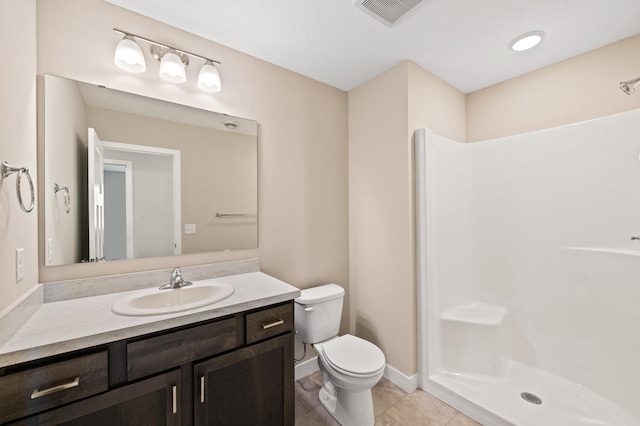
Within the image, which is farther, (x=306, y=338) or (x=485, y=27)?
(x=306, y=338)

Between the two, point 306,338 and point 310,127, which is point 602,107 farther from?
point 306,338

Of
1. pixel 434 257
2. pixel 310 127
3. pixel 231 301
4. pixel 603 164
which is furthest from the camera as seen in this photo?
pixel 310 127

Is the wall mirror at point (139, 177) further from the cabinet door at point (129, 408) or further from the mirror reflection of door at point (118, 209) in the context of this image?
the cabinet door at point (129, 408)

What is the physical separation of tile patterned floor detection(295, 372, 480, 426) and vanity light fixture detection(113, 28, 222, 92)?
2.15m

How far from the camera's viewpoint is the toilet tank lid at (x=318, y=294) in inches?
72.5

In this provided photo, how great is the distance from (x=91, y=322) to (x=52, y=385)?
0.21m

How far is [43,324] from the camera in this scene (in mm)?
1010

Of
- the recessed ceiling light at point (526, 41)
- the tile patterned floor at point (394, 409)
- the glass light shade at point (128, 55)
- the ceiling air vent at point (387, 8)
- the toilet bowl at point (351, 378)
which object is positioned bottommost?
the tile patterned floor at point (394, 409)

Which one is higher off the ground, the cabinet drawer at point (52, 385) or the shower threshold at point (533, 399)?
the cabinet drawer at point (52, 385)

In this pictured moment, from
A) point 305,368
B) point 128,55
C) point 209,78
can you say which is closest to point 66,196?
point 128,55

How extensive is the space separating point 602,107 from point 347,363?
2399 mm

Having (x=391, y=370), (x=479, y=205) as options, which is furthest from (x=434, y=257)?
(x=391, y=370)

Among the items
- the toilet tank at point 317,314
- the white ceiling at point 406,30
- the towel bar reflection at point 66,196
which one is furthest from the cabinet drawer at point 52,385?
the white ceiling at point 406,30

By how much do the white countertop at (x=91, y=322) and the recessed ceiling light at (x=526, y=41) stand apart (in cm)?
209
